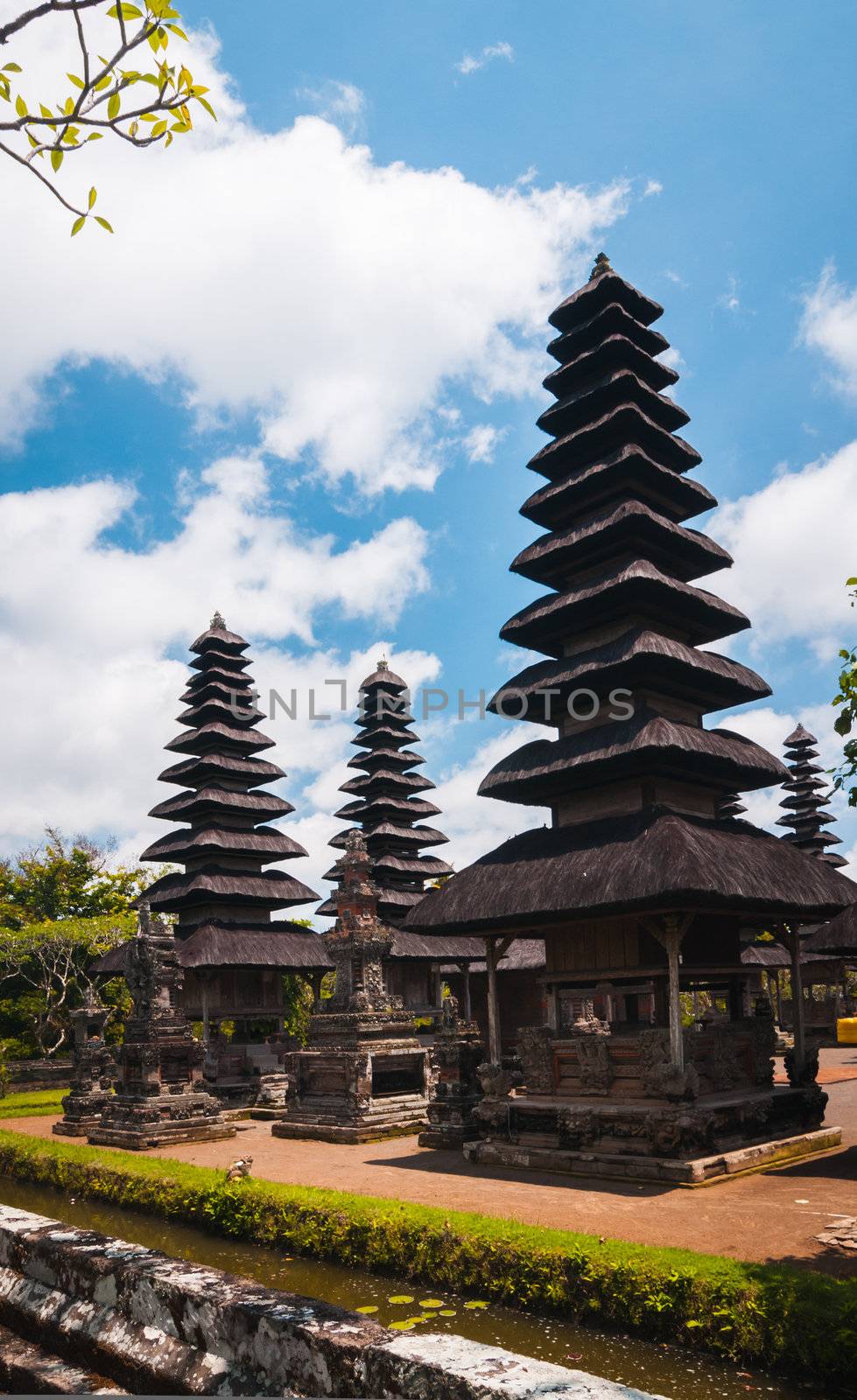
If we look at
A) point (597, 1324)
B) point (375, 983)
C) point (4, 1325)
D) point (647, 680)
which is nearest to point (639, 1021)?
point (375, 983)

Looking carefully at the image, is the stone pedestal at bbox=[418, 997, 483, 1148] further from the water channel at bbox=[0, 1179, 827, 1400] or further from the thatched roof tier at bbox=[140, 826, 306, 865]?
the thatched roof tier at bbox=[140, 826, 306, 865]

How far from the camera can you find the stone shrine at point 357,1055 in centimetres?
1894

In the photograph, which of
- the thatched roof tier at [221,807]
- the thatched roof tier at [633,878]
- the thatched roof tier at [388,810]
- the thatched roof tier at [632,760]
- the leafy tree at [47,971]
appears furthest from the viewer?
the thatched roof tier at [388,810]

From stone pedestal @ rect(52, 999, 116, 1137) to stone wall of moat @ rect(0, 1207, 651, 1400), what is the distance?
1770 cm

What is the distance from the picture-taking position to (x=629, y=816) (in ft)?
49.5

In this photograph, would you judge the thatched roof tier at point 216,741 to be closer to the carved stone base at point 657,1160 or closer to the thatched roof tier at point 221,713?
the thatched roof tier at point 221,713

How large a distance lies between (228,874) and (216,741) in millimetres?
4443

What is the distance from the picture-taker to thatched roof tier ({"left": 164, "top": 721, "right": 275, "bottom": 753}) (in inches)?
1243

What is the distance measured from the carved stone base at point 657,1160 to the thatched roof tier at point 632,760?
18.2ft

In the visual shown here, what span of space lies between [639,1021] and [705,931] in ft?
13.7

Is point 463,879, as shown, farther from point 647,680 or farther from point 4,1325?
point 4,1325

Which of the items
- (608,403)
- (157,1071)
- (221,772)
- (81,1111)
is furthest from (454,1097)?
(221,772)

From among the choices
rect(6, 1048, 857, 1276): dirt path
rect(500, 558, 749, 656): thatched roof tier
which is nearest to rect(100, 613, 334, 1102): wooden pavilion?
rect(6, 1048, 857, 1276): dirt path

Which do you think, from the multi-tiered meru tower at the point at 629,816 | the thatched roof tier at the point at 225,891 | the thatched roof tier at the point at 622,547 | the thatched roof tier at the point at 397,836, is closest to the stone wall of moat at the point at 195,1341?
the multi-tiered meru tower at the point at 629,816
